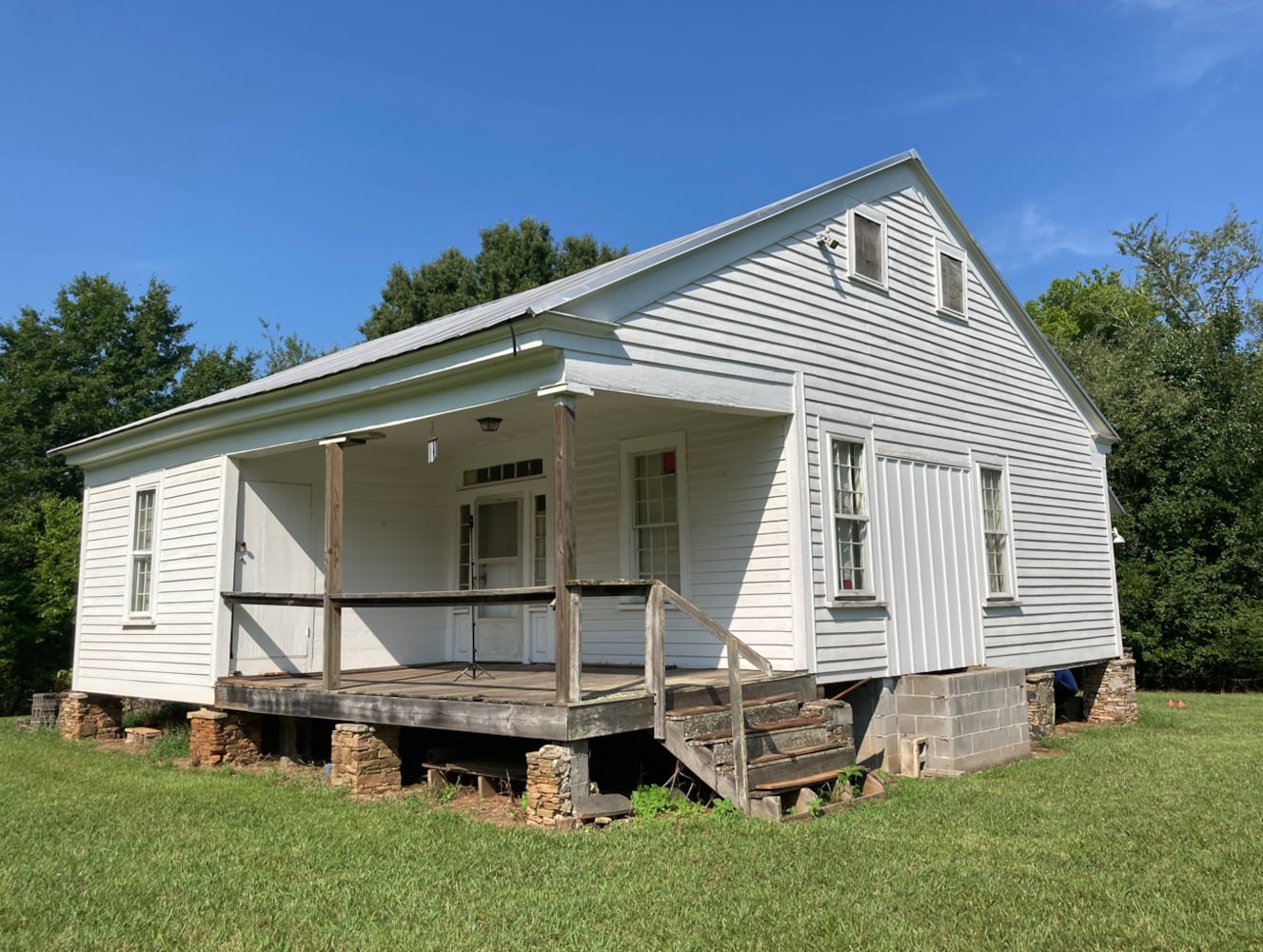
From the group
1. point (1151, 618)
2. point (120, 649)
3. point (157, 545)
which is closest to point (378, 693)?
point (157, 545)

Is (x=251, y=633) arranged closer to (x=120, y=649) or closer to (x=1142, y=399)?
(x=120, y=649)

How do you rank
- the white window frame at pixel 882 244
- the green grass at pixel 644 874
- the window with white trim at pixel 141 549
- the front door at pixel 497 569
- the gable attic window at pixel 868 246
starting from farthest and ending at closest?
the window with white trim at pixel 141 549
the front door at pixel 497 569
the gable attic window at pixel 868 246
the white window frame at pixel 882 244
the green grass at pixel 644 874

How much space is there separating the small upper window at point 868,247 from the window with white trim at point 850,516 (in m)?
2.21

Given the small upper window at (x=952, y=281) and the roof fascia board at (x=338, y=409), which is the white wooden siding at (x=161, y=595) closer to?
the roof fascia board at (x=338, y=409)

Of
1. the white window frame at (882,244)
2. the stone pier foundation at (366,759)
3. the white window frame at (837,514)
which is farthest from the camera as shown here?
the white window frame at (882,244)

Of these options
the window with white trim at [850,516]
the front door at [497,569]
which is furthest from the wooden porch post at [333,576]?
the window with white trim at [850,516]

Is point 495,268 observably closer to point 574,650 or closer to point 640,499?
→ point 640,499

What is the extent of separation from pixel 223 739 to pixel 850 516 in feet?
23.7

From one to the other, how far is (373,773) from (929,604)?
6.37m

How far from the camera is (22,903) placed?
581cm

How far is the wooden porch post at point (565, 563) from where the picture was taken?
754 centimetres

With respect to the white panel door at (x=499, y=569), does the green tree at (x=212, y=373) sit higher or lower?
higher

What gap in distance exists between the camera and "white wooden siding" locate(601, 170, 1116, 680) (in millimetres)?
9875

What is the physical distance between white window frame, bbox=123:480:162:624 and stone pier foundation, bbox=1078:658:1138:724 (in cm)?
1335
